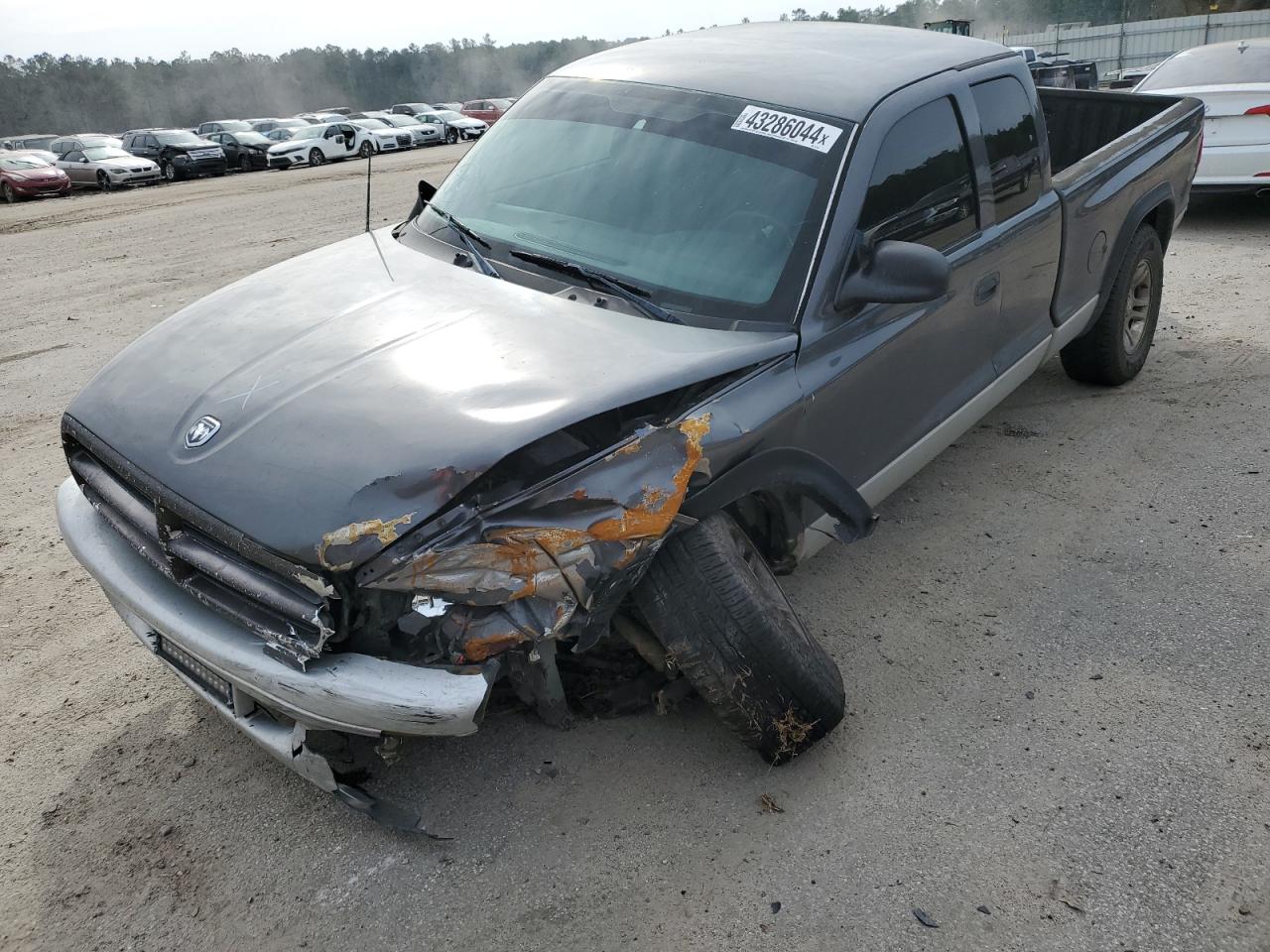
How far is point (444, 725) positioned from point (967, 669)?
5.98 feet

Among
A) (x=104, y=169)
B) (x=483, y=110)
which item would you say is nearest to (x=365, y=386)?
(x=104, y=169)

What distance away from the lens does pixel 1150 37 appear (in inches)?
1431

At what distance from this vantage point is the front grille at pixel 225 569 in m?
2.21

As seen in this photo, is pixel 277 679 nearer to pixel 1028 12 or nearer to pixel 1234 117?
pixel 1234 117

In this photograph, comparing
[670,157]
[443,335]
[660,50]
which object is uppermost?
[660,50]

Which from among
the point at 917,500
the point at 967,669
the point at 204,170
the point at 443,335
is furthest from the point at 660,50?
the point at 204,170

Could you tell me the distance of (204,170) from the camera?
2542 centimetres

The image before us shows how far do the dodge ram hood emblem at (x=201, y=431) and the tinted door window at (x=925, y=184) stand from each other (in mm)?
1941

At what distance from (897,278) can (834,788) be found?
145cm

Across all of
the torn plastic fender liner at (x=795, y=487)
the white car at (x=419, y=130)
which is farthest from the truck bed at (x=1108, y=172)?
the white car at (x=419, y=130)

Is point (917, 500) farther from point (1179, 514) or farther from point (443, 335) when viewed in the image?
point (443, 335)

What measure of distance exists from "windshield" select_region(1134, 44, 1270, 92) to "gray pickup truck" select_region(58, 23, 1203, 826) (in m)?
5.96

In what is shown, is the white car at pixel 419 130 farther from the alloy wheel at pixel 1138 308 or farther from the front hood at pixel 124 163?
the alloy wheel at pixel 1138 308

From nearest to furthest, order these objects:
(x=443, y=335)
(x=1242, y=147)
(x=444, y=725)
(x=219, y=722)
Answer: (x=444, y=725) < (x=443, y=335) < (x=219, y=722) < (x=1242, y=147)
